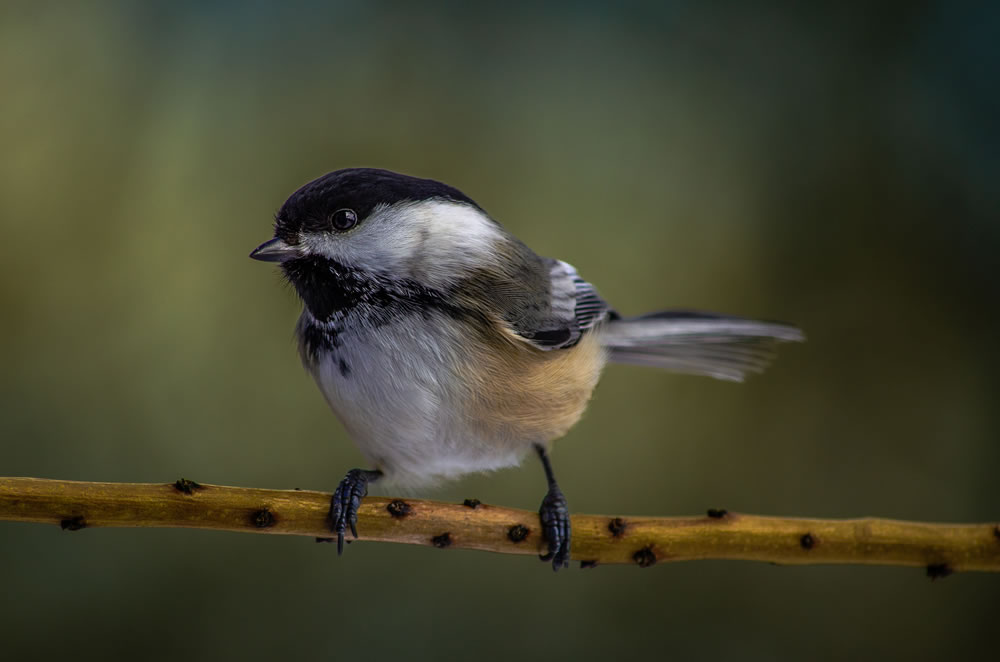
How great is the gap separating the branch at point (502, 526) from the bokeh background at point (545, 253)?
1.92ft

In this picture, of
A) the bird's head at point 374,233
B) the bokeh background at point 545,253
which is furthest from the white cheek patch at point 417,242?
the bokeh background at point 545,253

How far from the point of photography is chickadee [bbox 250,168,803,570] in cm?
88

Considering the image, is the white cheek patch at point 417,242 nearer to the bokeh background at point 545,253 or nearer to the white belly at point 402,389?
the white belly at point 402,389

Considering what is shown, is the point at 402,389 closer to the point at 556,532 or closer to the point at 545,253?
the point at 556,532

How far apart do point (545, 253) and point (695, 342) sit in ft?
1.18

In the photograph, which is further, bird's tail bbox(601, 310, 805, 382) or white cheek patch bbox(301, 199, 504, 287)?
bird's tail bbox(601, 310, 805, 382)

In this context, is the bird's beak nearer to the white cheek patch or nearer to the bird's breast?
the white cheek patch

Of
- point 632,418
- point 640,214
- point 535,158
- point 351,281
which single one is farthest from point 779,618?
point 351,281

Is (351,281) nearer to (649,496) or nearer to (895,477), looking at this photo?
(649,496)

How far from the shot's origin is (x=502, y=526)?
93cm

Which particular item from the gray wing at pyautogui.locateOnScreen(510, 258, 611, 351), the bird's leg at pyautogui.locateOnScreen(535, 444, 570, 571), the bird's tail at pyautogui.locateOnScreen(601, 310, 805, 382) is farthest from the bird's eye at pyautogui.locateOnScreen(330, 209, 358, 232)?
the bird's tail at pyautogui.locateOnScreen(601, 310, 805, 382)

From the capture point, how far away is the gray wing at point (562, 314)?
1087 mm

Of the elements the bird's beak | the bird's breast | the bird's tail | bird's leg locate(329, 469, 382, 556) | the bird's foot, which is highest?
the bird's beak

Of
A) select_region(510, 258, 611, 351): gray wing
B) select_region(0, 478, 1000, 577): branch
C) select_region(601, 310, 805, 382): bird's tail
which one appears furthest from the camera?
select_region(601, 310, 805, 382): bird's tail
